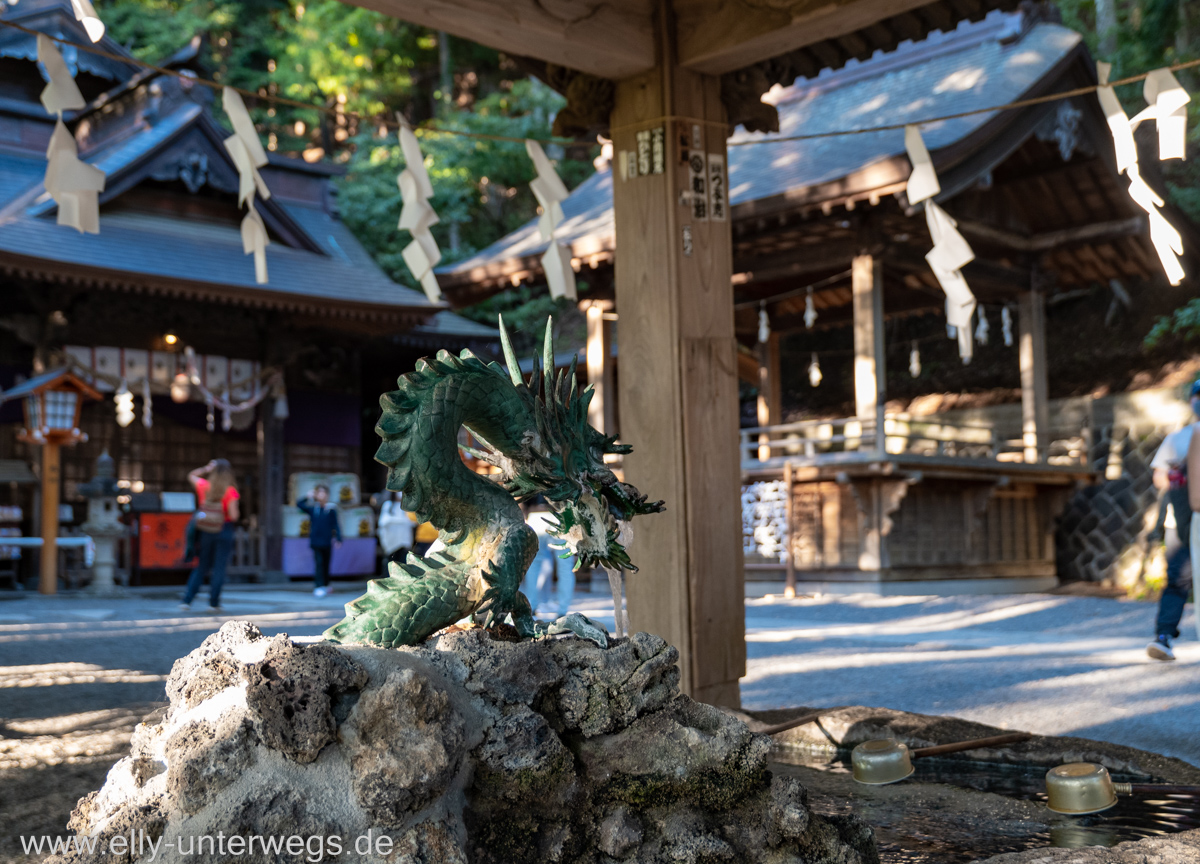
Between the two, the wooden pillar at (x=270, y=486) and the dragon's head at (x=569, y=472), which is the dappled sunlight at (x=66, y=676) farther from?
the wooden pillar at (x=270, y=486)

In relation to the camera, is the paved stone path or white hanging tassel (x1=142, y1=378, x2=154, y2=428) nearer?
the paved stone path

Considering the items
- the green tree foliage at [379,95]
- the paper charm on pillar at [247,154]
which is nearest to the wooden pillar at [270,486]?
the green tree foliage at [379,95]

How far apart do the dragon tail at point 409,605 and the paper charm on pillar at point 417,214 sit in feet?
8.37

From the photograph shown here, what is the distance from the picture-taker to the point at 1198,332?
44.8ft

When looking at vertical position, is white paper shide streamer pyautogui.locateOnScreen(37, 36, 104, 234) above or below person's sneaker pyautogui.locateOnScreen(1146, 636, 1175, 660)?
above

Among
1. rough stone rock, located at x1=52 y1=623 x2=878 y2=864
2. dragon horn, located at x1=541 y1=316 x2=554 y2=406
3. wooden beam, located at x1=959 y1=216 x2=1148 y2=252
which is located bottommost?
rough stone rock, located at x1=52 y1=623 x2=878 y2=864

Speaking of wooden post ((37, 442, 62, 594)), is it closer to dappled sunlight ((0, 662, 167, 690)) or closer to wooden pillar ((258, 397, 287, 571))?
wooden pillar ((258, 397, 287, 571))

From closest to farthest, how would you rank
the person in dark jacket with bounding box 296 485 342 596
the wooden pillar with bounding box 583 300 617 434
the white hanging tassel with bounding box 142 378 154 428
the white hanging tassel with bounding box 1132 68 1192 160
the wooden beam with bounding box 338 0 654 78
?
the wooden beam with bounding box 338 0 654 78 → the white hanging tassel with bounding box 1132 68 1192 160 → the person in dark jacket with bounding box 296 485 342 596 → the wooden pillar with bounding box 583 300 617 434 → the white hanging tassel with bounding box 142 378 154 428

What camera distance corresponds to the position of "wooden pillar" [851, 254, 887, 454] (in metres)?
10.7

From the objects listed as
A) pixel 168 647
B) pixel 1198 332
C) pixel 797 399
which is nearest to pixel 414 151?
pixel 168 647

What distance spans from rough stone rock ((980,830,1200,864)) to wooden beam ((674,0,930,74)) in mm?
3036

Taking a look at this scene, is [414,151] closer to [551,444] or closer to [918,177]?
[918,177]

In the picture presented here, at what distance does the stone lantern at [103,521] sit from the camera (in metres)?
11.6

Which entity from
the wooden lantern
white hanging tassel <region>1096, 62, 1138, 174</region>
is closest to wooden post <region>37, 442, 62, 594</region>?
the wooden lantern
